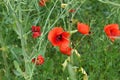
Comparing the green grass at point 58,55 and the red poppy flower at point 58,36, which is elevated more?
the red poppy flower at point 58,36

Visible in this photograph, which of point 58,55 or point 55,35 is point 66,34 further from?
point 58,55

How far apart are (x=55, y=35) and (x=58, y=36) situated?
0.08 ft

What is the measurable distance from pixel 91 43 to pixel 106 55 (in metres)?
0.20

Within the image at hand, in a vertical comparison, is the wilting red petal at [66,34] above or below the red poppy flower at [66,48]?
above

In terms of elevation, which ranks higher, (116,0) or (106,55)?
(116,0)

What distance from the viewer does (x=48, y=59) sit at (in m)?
2.02

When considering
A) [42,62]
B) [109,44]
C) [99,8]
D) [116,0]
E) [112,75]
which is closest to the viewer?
[42,62]

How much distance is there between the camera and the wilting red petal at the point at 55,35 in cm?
178

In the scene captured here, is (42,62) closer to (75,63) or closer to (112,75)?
(75,63)

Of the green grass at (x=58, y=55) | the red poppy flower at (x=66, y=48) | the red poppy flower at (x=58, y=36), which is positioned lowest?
the green grass at (x=58, y=55)

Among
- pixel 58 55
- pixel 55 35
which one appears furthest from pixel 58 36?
pixel 58 55

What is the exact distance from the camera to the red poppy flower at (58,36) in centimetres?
178

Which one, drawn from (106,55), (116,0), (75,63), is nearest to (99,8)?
(116,0)

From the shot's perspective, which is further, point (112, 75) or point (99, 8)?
point (99, 8)
